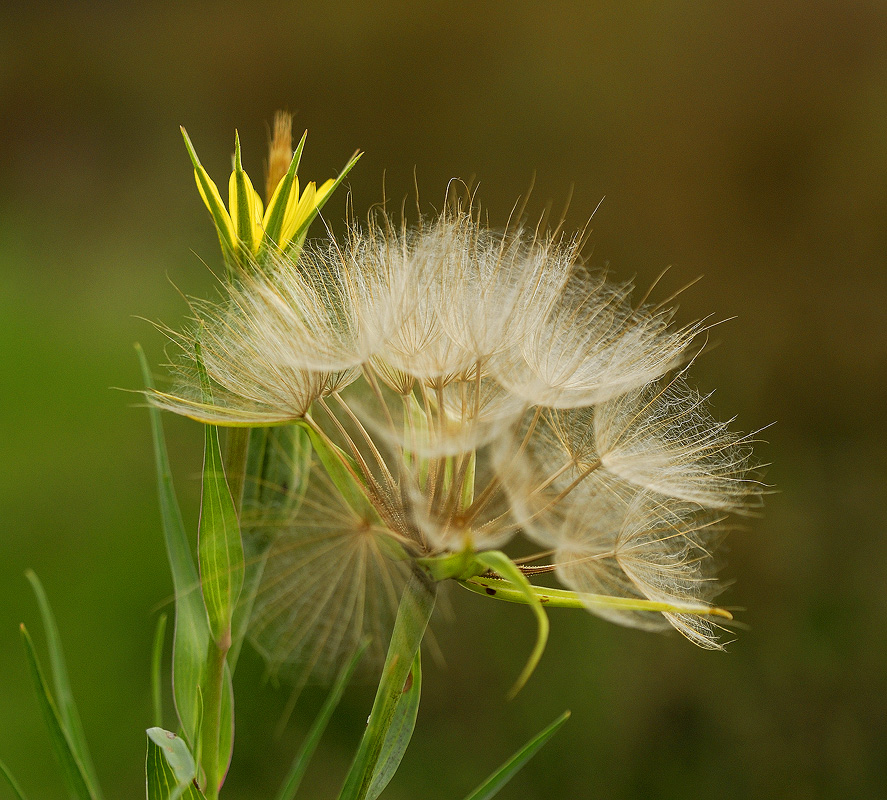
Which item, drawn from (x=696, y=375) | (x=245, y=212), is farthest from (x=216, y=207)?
(x=696, y=375)

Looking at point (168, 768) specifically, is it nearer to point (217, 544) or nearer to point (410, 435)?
point (217, 544)

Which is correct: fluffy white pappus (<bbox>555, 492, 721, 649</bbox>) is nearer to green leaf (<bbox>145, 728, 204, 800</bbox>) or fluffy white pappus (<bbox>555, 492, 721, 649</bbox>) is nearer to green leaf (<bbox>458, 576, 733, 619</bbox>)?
green leaf (<bbox>458, 576, 733, 619</bbox>)

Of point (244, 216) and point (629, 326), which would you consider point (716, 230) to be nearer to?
point (629, 326)

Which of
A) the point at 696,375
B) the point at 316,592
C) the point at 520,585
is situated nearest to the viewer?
the point at 520,585

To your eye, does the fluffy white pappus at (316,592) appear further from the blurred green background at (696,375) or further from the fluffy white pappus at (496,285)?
the blurred green background at (696,375)

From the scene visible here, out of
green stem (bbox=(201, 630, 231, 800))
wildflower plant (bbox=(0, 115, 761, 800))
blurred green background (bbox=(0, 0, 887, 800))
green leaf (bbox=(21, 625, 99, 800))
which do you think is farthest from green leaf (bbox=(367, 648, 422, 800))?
blurred green background (bbox=(0, 0, 887, 800))

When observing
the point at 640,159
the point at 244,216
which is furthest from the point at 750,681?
the point at 244,216

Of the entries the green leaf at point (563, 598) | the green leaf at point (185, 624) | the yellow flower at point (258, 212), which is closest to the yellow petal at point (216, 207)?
the yellow flower at point (258, 212)
